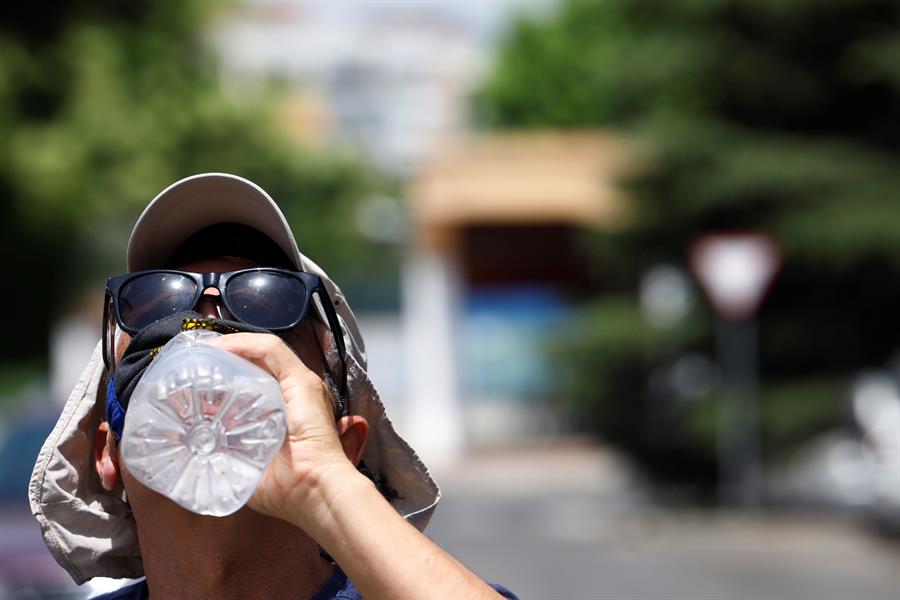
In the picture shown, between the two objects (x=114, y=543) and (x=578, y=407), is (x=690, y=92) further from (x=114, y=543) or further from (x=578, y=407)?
(x=114, y=543)

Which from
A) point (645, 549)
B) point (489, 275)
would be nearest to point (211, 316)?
point (645, 549)

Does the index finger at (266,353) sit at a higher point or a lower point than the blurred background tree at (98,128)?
lower

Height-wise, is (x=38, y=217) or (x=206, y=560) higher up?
(x=38, y=217)

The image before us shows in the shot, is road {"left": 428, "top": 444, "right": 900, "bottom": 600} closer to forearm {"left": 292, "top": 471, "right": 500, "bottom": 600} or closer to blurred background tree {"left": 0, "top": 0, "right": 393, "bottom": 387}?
blurred background tree {"left": 0, "top": 0, "right": 393, "bottom": 387}

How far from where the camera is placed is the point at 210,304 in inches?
82.2

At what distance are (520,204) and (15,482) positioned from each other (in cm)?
2027

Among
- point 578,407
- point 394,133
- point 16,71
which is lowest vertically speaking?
point 578,407

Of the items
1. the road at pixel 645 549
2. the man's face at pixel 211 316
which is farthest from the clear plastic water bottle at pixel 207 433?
the road at pixel 645 549

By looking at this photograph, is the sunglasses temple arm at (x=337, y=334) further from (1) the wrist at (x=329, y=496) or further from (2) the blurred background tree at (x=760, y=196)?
(2) the blurred background tree at (x=760, y=196)

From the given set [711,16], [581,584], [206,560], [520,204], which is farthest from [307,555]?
[520,204]

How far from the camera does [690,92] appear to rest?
717 inches

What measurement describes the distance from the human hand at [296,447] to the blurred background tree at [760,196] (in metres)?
14.9

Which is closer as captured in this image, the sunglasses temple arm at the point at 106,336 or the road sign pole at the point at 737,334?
the sunglasses temple arm at the point at 106,336

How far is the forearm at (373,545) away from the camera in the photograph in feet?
5.71
